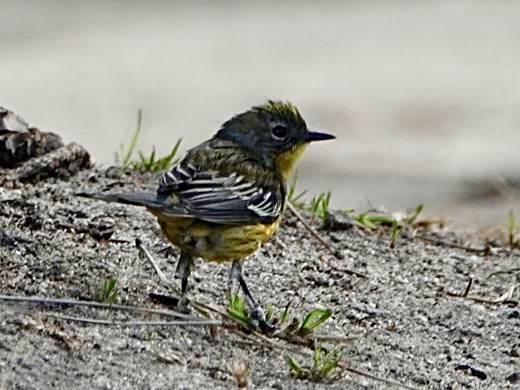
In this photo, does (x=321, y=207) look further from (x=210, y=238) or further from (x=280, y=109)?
(x=210, y=238)

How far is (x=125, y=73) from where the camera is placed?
Result: 15.7 m

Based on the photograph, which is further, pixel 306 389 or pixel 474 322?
pixel 474 322

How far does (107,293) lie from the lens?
570 cm

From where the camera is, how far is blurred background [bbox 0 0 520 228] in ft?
40.9

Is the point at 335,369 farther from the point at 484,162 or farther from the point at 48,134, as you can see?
the point at 484,162

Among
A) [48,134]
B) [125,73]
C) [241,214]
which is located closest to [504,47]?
[125,73]

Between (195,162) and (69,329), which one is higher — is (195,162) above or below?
above

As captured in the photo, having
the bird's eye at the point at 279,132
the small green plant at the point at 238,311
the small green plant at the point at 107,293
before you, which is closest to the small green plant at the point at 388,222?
the bird's eye at the point at 279,132

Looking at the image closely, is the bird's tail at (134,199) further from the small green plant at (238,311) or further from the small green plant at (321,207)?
the small green plant at (321,207)

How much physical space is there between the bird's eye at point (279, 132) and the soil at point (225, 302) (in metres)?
0.65

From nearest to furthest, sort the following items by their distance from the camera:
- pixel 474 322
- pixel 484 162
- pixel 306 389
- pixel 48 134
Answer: pixel 306 389, pixel 474 322, pixel 48 134, pixel 484 162

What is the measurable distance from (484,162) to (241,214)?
6846mm

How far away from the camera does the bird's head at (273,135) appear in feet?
22.3

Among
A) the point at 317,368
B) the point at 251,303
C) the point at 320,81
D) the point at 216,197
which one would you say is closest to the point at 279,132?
the point at 216,197
